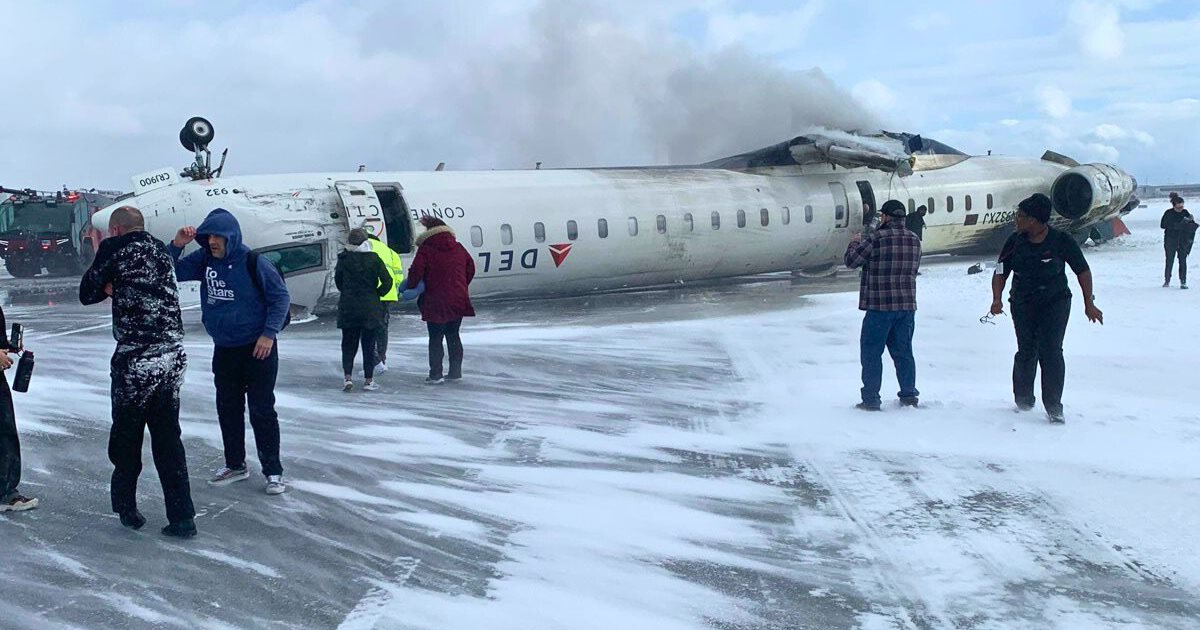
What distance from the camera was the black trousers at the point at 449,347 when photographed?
10039 millimetres

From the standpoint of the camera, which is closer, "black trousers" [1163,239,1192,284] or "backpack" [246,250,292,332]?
"backpack" [246,250,292,332]

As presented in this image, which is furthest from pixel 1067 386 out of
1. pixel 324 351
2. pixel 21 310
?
pixel 21 310

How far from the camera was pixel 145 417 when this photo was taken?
5.24 meters

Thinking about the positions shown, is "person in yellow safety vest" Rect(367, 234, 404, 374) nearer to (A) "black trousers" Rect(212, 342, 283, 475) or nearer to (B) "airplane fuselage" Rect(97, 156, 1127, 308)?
(A) "black trousers" Rect(212, 342, 283, 475)

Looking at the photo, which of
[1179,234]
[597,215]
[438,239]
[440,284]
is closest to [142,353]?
[440,284]

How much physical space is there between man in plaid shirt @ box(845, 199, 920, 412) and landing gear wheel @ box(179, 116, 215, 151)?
12503 mm

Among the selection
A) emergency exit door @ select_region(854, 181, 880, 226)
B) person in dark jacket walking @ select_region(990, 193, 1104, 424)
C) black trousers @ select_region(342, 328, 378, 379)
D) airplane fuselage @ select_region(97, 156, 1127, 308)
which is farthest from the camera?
emergency exit door @ select_region(854, 181, 880, 226)

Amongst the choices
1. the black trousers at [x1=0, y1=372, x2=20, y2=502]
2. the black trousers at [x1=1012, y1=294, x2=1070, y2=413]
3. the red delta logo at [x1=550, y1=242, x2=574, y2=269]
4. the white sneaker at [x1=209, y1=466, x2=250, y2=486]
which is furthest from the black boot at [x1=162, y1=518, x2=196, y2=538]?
the red delta logo at [x1=550, y1=242, x2=574, y2=269]

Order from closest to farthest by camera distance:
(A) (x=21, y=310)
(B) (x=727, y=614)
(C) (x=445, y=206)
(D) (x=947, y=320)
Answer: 1. (B) (x=727, y=614)
2. (D) (x=947, y=320)
3. (C) (x=445, y=206)
4. (A) (x=21, y=310)

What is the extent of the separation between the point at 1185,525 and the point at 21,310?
20.4 metres

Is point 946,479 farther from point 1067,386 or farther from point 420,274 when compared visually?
point 420,274

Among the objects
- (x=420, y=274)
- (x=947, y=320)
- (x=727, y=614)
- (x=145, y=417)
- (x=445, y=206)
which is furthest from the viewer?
(x=445, y=206)

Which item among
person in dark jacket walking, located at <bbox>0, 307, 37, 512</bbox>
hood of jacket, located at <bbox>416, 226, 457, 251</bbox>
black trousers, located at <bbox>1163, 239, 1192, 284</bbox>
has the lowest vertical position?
person in dark jacket walking, located at <bbox>0, 307, 37, 512</bbox>

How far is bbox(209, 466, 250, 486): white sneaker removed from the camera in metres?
6.41
